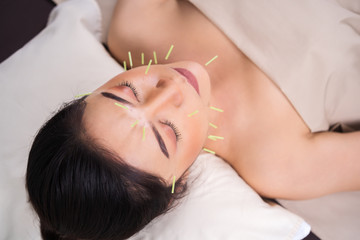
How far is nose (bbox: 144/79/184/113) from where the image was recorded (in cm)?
96

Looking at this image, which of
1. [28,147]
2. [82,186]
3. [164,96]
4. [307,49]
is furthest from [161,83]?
[28,147]

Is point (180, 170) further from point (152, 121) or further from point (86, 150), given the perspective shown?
point (86, 150)

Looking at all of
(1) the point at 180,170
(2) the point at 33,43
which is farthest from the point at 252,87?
(2) the point at 33,43

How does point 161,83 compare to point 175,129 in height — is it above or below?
above

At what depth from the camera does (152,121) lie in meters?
0.95

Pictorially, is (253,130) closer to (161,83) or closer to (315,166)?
(315,166)

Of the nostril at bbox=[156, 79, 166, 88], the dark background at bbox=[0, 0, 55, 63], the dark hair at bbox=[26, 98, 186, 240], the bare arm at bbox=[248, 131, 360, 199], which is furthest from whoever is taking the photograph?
the dark background at bbox=[0, 0, 55, 63]

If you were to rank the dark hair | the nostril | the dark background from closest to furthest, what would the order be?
the dark hair, the nostril, the dark background

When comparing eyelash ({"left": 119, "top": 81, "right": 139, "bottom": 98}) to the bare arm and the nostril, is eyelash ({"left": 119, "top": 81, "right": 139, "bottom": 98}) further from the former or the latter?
the bare arm

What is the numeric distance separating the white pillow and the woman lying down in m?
0.09

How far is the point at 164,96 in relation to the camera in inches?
38.2

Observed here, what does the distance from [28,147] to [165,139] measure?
71cm

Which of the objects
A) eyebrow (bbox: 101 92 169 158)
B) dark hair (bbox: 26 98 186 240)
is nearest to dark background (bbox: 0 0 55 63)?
dark hair (bbox: 26 98 186 240)

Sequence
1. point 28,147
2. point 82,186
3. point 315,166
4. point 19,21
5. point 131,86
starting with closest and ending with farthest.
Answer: point 82,186
point 131,86
point 315,166
point 28,147
point 19,21
